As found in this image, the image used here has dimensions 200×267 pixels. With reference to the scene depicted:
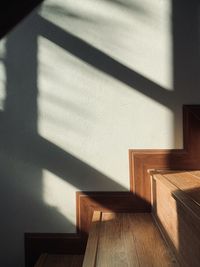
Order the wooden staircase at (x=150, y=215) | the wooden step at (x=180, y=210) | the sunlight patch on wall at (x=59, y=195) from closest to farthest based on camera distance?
1. the wooden step at (x=180, y=210)
2. the wooden staircase at (x=150, y=215)
3. the sunlight patch on wall at (x=59, y=195)

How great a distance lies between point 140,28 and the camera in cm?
138

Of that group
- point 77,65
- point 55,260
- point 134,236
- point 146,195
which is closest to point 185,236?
point 134,236

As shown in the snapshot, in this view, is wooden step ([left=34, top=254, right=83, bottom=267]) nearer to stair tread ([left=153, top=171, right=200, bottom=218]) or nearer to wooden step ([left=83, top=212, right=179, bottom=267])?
wooden step ([left=83, top=212, right=179, bottom=267])

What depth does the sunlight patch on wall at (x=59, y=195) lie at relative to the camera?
139cm

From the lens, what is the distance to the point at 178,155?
4.45 ft

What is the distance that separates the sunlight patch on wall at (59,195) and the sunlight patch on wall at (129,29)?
0.56 meters

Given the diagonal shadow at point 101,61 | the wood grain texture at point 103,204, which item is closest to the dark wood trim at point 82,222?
the wood grain texture at point 103,204

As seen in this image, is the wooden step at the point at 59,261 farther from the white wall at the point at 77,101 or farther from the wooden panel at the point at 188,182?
the wooden panel at the point at 188,182

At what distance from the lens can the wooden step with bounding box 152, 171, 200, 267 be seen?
2.52ft

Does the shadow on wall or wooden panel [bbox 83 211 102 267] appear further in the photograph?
the shadow on wall

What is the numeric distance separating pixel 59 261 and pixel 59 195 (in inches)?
10.1

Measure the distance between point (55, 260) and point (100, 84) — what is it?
0.73m

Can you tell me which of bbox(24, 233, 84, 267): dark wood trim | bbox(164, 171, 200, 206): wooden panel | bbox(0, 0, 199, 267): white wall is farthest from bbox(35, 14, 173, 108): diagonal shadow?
bbox(24, 233, 84, 267): dark wood trim

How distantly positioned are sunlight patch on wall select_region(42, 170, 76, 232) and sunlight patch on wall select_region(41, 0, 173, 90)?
56 centimetres
